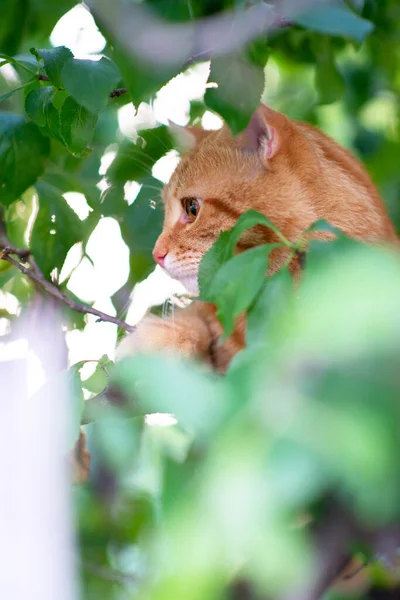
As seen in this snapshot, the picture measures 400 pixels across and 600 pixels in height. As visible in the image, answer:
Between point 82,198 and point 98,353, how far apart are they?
0.46 metres

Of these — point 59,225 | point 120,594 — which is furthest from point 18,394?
point 120,594

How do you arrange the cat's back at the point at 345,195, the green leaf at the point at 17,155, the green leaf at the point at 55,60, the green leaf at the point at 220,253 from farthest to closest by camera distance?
the cat's back at the point at 345,195 → the green leaf at the point at 17,155 → the green leaf at the point at 55,60 → the green leaf at the point at 220,253

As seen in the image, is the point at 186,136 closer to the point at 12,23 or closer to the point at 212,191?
the point at 212,191

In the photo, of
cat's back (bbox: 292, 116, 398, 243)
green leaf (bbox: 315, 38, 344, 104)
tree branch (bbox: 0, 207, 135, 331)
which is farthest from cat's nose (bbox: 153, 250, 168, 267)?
green leaf (bbox: 315, 38, 344, 104)

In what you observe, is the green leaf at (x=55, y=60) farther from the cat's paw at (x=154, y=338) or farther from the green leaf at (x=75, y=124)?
the cat's paw at (x=154, y=338)

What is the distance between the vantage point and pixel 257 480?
0.42m

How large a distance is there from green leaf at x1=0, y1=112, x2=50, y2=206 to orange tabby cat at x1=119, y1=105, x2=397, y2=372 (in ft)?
1.16

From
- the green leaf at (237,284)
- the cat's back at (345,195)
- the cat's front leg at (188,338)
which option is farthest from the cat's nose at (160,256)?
the green leaf at (237,284)

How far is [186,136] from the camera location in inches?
63.7

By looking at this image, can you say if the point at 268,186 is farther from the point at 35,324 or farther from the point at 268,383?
the point at 268,383

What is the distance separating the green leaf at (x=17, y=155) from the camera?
120 centimetres

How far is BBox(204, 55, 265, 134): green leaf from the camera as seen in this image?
3.10 ft

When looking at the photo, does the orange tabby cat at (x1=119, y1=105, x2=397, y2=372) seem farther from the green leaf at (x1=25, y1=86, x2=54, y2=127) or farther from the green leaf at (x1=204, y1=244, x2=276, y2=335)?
the green leaf at (x1=204, y1=244, x2=276, y2=335)

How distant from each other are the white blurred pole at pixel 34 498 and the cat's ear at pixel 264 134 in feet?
2.28
